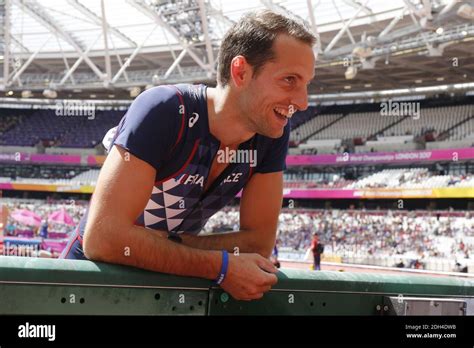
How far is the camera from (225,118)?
2342 mm

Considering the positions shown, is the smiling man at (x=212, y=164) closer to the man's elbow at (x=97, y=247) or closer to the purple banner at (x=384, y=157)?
the man's elbow at (x=97, y=247)

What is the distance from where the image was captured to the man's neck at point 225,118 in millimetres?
2322

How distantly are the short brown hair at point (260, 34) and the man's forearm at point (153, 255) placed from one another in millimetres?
734

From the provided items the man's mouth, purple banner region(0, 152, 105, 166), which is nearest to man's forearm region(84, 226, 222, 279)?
the man's mouth

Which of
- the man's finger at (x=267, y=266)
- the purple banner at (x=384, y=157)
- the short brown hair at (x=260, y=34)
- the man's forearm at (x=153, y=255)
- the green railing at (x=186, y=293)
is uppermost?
the purple banner at (x=384, y=157)

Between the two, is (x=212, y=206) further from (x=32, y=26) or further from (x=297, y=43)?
(x=32, y=26)

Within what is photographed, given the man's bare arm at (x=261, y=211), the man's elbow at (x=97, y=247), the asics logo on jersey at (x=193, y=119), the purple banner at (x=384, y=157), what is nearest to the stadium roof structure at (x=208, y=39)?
the purple banner at (x=384, y=157)

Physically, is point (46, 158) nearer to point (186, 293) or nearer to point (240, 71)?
point (240, 71)

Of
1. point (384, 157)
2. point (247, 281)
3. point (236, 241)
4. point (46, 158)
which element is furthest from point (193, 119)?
point (46, 158)

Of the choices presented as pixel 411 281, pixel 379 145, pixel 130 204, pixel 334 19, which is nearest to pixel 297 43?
pixel 130 204

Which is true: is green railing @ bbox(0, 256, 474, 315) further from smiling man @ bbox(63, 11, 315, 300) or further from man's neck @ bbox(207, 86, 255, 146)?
man's neck @ bbox(207, 86, 255, 146)

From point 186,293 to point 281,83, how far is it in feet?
2.77

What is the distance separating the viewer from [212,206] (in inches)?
105
